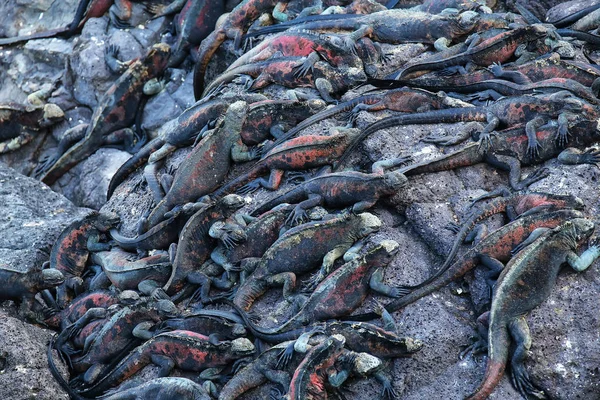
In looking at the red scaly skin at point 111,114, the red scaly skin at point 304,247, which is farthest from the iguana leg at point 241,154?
the red scaly skin at point 111,114

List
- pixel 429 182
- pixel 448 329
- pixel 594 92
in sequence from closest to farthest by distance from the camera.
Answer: pixel 448 329 < pixel 429 182 < pixel 594 92

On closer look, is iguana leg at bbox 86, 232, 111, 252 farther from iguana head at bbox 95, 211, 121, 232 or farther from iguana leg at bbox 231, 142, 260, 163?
iguana leg at bbox 231, 142, 260, 163

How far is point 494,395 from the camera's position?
6.43 meters

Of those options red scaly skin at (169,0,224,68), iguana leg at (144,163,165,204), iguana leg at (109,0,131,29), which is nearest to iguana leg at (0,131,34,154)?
iguana leg at (109,0,131,29)

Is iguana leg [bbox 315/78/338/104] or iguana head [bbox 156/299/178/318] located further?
iguana leg [bbox 315/78/338/104]

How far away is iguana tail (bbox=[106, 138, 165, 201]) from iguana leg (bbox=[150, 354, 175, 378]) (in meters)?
3.45

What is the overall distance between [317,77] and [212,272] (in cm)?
301

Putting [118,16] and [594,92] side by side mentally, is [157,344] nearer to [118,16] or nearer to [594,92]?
[594,92]

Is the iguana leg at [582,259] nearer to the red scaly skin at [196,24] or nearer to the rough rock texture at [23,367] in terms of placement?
the rough rock texture at [23,367]

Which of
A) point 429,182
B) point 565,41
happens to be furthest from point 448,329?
point 565,41

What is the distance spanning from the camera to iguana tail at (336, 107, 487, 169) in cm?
896

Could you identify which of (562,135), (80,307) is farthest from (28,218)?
(562,135)

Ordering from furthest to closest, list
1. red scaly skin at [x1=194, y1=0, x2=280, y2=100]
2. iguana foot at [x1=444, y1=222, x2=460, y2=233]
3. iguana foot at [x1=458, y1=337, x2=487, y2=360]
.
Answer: red scaly skin at [x1=194, y1=0, x2=280, y2=100], iguana foot at [x1=444, y1=222, x2=460, y2=233], iguana foot at [x1=458, y1=337, x2=487, y2=360]

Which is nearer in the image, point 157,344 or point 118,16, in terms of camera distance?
point 157,344
